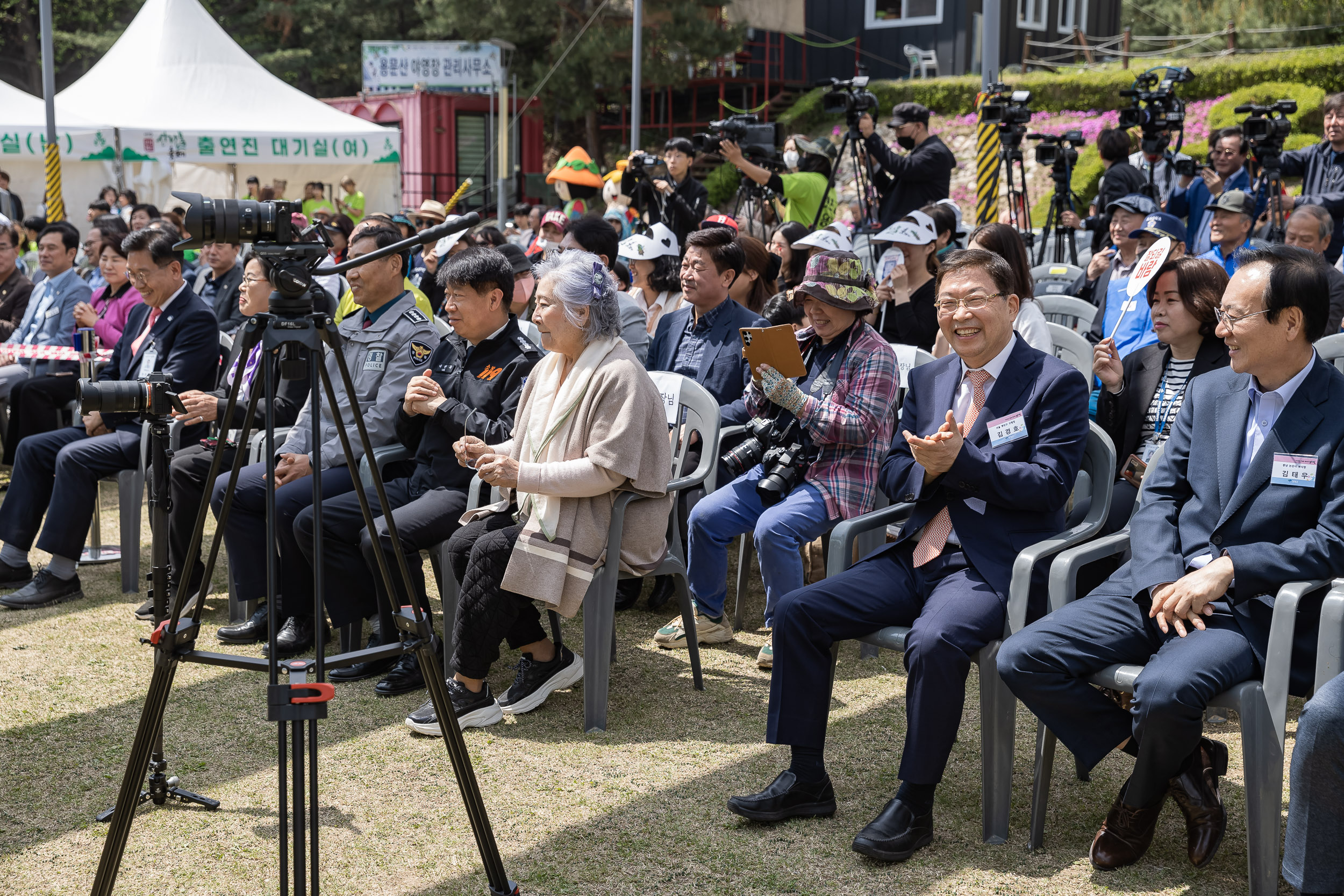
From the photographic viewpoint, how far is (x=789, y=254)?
5.97 meters

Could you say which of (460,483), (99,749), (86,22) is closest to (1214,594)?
(460,483)

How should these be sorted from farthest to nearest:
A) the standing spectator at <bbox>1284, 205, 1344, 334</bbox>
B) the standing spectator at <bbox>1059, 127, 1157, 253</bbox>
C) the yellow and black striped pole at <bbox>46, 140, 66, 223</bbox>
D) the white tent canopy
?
the white tent canopy, the yellow and black striped pole at <bbox>46, 140, 66, 223</bbox>, the standing spectator at <bbox>1059, 127, 1157, 253</bbox>, the standing spectator at <bbox>1284, 205, 1344, 334</bbox>

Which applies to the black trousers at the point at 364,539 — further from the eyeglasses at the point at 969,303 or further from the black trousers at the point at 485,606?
the eyeglasses at the point at 969,303

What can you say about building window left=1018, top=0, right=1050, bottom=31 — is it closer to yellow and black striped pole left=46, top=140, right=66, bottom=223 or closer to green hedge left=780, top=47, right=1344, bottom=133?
green hedge left=780, top=47, right=1344, bottom=133

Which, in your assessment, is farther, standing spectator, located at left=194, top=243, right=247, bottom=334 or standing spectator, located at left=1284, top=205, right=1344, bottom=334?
standing spectator, located at left=194, top=243, right=247, bottom=334

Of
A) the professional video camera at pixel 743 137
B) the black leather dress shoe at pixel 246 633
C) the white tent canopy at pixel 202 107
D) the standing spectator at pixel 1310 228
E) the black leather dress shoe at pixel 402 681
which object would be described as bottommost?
the black leather dress shoe at pixel 246 633

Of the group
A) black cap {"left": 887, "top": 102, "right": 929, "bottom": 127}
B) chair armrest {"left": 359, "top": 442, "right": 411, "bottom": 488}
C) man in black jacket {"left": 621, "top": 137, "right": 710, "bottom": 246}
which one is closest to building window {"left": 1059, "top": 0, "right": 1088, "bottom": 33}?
black cap {"left": 887, "top": 102, "right": 929, "bottom": 127}

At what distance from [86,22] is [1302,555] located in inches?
1346

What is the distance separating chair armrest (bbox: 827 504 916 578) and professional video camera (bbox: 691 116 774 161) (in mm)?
4368

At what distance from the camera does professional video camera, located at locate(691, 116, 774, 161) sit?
741 centimetres

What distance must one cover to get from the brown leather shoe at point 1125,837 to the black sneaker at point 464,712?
5.93ft

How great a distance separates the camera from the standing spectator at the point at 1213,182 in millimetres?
7480

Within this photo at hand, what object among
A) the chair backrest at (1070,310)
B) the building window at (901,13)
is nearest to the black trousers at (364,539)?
the chair backrest at (1070,310)

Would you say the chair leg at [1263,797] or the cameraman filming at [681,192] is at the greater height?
the cameraman filming at [681,192]
